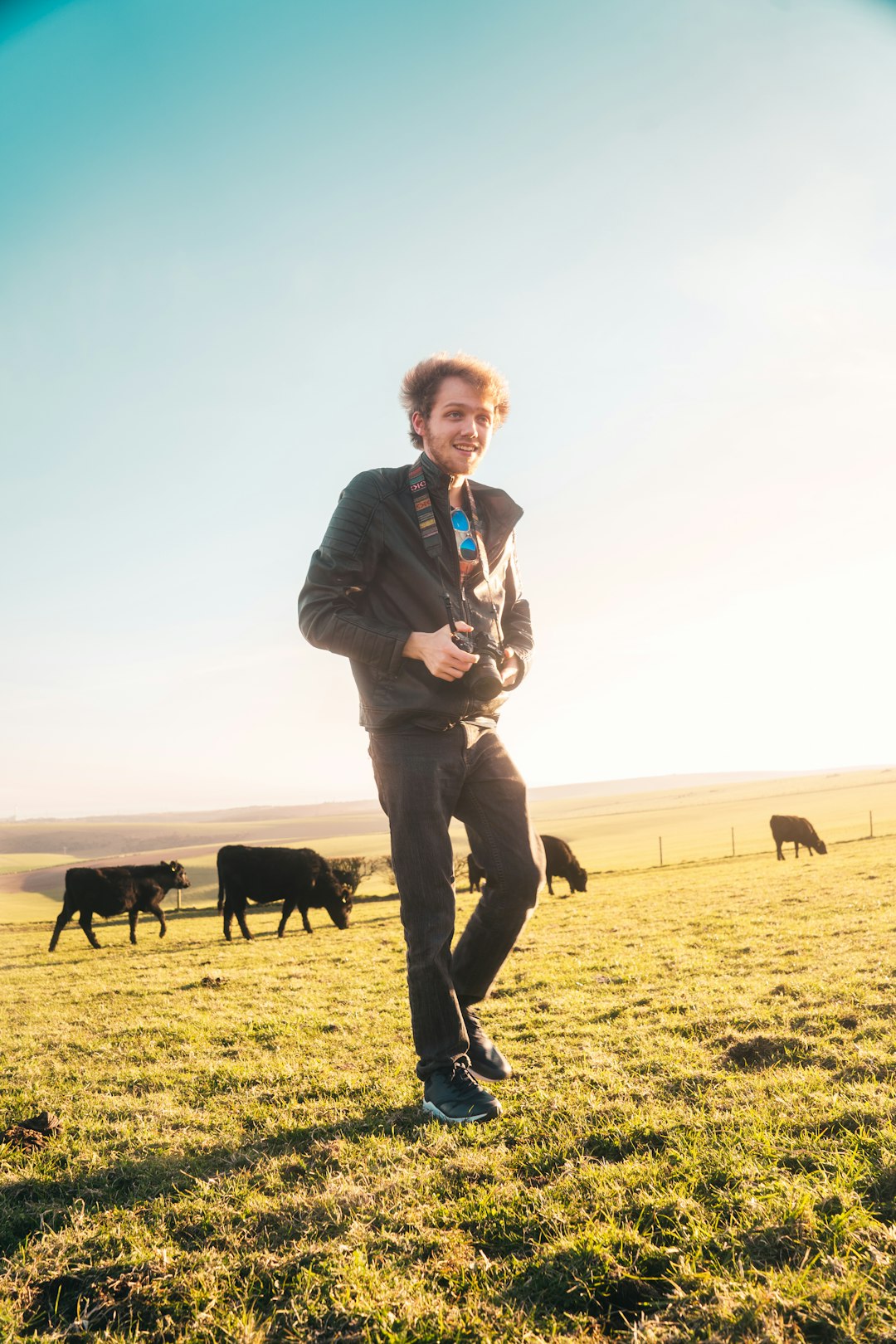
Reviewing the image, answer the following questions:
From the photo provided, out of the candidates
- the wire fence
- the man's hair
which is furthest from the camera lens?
the wire fence

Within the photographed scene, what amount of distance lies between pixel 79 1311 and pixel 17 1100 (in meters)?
2.23

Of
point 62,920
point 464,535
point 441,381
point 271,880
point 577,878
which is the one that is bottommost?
point 577,878

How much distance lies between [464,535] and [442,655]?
2.55ft

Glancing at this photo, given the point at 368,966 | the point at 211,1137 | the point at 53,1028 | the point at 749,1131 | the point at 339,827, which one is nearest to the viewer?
the point at 749,1131

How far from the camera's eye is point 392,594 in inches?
133

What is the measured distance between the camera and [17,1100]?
3555mm

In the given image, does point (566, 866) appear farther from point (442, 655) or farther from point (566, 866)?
point (442, 655)

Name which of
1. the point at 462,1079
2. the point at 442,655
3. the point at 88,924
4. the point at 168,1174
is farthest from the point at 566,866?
the point at 168,1174

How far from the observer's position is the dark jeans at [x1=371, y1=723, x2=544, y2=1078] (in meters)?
2.97

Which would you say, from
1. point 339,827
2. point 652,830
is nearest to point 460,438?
point 652,830

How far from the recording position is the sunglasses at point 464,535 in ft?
11.2

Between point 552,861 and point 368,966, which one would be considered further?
point 552,861

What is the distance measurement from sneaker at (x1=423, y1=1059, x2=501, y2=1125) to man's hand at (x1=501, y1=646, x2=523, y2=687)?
1.59 m

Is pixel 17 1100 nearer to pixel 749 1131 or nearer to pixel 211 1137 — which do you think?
pixel 211 1137
